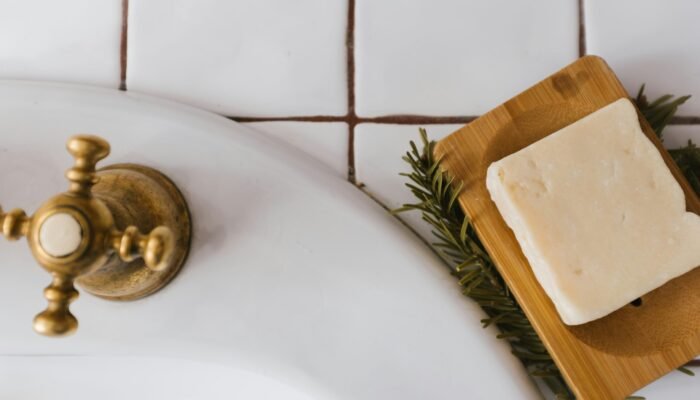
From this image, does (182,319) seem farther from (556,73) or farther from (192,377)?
(556,73)

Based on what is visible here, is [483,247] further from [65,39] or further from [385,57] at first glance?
[65,39]

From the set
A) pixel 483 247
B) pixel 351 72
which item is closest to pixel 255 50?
pixel 351 72

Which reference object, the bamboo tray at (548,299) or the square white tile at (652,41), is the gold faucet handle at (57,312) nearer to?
the bamboo tray at (548,299)

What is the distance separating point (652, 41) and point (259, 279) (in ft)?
0.81

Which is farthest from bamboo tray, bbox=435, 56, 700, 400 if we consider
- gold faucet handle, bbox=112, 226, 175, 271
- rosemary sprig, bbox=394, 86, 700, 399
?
gold faucet handle, bbox=112, 226, 175, 271

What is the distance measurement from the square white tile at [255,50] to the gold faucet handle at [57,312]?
13 cm

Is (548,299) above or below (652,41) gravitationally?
below

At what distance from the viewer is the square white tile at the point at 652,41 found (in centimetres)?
35

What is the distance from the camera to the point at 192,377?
376mm

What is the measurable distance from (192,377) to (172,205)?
0.11m

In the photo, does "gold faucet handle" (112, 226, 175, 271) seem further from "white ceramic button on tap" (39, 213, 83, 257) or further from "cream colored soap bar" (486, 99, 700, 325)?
"cream colored soap bar" (486, 99, 700, 325)

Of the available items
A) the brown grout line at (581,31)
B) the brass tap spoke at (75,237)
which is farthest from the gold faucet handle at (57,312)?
the brown grout line at (581,31)

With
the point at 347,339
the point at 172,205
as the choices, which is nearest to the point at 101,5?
the point at 172,205

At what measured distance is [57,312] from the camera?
272mm
